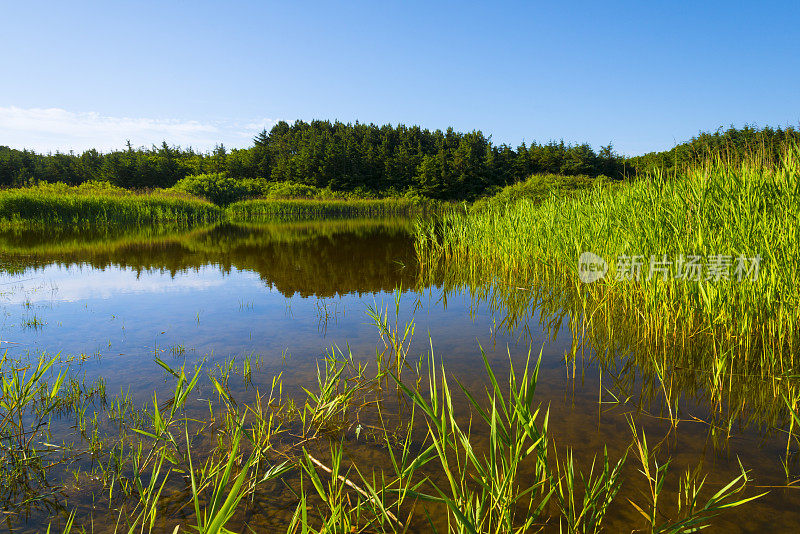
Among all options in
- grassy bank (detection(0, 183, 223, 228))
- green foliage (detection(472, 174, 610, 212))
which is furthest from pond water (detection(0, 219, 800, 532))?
grassy bank (detection(0, 183, 223, 228))

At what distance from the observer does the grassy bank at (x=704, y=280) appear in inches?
133

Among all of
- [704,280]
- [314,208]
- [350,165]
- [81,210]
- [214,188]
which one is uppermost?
[350,165]

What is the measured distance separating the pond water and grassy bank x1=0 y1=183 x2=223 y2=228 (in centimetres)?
1216

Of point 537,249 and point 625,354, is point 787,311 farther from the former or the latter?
point 537,249

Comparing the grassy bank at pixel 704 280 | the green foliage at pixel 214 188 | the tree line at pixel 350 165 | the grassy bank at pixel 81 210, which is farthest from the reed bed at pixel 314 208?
the grassy bank at pixel 704 280

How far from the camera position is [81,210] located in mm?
20922

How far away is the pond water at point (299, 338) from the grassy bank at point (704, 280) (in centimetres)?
54

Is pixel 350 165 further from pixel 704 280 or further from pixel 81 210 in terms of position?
pixel 704 280

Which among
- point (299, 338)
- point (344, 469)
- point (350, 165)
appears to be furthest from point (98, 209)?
point (350, 165)

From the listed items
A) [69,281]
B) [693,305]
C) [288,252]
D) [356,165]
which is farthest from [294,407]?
[356,165]

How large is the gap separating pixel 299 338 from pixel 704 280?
417 centimetres

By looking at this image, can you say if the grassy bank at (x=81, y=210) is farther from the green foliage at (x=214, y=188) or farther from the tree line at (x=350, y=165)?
the tree line at (x=350, y=165)

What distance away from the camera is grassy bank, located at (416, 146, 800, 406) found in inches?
133

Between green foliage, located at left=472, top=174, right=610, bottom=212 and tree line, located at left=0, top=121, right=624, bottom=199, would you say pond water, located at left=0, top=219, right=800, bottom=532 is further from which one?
tree line, located at left=0, top=121, right=624, bottom=199
